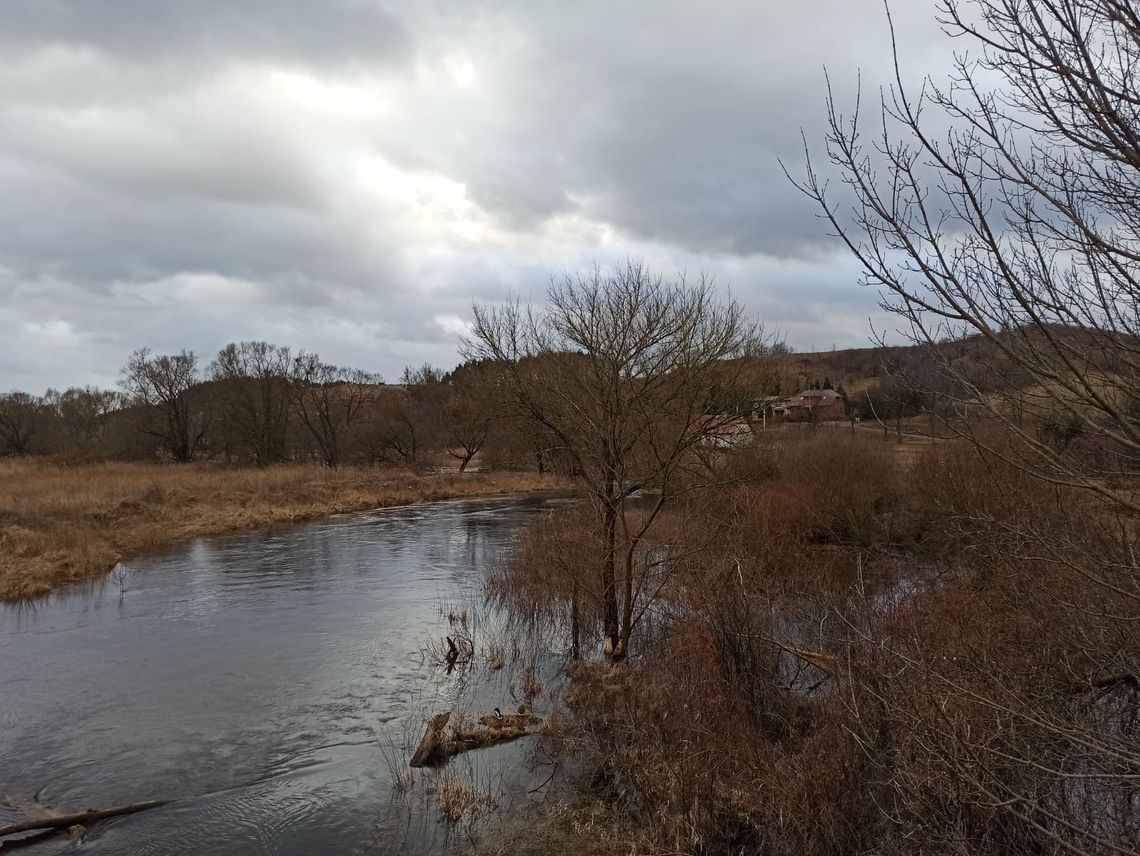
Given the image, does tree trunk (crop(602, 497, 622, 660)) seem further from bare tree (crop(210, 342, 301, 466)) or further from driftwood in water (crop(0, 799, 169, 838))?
bare tree (crop(210, 342, 301, 466))

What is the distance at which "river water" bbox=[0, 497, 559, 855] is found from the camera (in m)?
7.27

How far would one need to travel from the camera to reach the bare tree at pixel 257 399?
158 feet

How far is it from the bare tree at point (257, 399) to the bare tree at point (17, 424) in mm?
19941

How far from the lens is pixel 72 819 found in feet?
23.4

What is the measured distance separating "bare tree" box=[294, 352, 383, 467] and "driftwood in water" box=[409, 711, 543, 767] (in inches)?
1685

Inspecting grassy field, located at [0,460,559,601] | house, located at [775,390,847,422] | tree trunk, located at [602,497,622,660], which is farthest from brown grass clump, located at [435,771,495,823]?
house, located at [775,390,847,422]

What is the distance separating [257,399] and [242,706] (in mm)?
42559

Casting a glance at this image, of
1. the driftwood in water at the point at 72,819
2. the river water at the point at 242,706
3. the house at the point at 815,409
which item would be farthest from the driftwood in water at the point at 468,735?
the house at the point at 815,409

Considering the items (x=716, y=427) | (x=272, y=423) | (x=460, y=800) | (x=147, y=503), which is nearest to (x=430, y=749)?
(x=460, y=800)

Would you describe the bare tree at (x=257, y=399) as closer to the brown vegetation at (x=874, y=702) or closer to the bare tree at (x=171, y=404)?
the bare tree at (x=171, y=404)

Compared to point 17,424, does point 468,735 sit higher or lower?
lower

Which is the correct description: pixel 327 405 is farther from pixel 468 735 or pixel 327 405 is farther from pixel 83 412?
pixel 468 735

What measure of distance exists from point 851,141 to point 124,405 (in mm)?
63666

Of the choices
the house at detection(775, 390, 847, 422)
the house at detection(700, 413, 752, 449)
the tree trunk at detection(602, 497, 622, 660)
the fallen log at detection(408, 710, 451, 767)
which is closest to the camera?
the fallen log at detection(408, 710, 451, 767)
